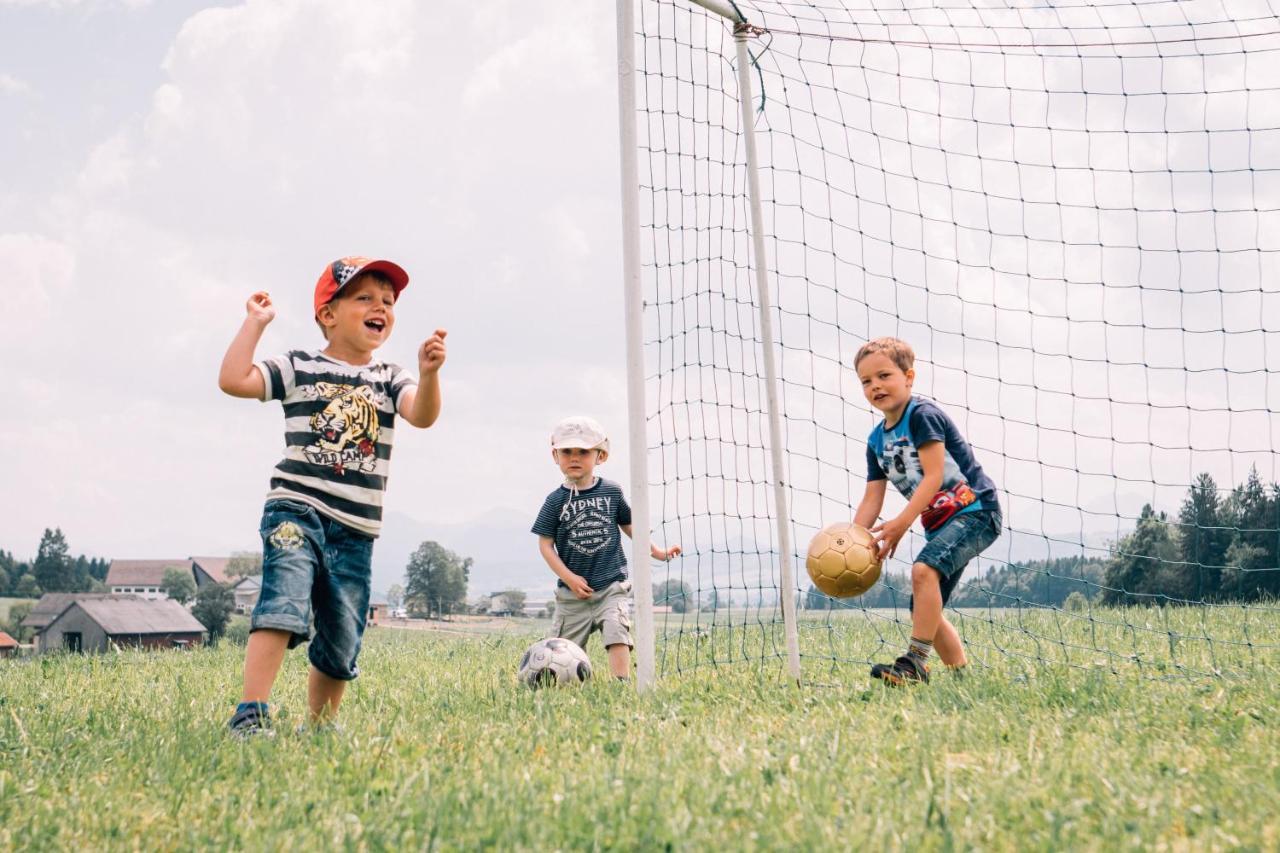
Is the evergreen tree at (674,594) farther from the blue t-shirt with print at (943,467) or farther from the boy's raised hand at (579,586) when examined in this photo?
the blue t-shirt with print at (943,467)

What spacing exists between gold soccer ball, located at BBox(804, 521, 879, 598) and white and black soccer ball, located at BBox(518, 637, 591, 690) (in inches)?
50.7

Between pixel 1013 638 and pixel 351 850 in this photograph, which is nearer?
pixel 351 850

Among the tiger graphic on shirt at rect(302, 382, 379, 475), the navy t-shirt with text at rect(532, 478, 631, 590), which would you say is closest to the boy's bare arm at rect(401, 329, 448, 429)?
the tiger graphic on shirt at rect(302, 382, 379, 475)

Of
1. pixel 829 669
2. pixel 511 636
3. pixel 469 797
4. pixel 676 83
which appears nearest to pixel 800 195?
pixel 676 83

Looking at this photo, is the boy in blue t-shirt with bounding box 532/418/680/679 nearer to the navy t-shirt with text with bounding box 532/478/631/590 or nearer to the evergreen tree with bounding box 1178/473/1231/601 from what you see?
the navy t-shirt with text with bounding box 532/478/631/590

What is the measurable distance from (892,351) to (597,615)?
7.44 feet

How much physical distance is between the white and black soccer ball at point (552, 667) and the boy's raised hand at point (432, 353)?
1908 millimetres

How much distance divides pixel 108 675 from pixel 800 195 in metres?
5.37

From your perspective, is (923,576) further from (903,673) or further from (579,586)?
(579,586)

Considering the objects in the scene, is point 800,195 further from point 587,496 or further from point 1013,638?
point 1013,638

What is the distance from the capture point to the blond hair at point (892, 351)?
5.11 metres

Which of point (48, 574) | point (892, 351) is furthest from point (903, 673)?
point (48, 574)

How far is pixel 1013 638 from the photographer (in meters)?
7.45

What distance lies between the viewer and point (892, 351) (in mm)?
5121
